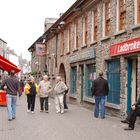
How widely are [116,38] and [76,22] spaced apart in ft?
27.8

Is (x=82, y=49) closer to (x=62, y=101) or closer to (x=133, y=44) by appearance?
(x=62, y=101)

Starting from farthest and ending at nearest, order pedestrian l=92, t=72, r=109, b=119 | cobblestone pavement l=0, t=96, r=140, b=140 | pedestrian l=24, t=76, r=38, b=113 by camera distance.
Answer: pedestrian l=24, t=76, r=38, b=113 → pedestrian l=92, t=72, r=109, b=119 → cobblestone pavement l=0, t=96, r=140, b=140

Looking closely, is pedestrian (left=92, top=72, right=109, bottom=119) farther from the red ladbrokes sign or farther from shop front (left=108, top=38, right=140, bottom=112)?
the red ladbrokes sign

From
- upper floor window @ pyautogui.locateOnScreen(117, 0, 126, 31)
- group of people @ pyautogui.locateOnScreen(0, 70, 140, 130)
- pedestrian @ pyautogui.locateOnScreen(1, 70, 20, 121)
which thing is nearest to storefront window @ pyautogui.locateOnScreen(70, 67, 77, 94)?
group of people @ pyautogui.locateOnScreen(0, 70, 140, 130)

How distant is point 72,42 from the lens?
24453 mm

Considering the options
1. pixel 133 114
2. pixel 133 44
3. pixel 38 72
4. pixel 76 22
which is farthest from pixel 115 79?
pixel 38 72

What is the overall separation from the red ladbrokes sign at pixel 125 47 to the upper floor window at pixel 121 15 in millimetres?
788

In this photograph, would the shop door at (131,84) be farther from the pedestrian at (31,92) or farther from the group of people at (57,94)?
the pedestrian at (31,92)

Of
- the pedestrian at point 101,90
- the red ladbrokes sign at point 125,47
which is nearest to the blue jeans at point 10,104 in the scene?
the pedestrian at point 101,90

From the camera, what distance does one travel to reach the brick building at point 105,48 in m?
14.3

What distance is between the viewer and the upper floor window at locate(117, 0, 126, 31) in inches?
593

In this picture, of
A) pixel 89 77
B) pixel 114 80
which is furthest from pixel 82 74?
pixel 114 80

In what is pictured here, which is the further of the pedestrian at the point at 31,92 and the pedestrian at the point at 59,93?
the pedestrian at the point at 59,93

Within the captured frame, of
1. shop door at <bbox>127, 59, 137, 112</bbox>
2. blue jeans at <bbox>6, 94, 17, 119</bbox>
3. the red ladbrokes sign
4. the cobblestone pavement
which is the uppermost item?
the red ladbrokes sign
